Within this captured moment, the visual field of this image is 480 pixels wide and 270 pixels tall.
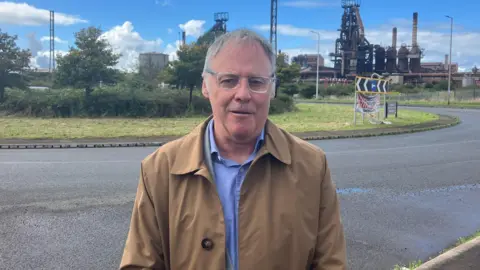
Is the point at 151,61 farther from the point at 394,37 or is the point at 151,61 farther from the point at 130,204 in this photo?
the point at 394,37

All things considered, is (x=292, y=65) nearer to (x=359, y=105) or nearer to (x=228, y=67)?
(x=359, y=105)

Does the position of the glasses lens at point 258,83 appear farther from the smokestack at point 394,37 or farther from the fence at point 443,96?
the smokestack at point 394,37

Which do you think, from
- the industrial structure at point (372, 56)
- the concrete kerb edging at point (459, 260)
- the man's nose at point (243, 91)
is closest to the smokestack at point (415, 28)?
the industrial structure at point (372, 56)

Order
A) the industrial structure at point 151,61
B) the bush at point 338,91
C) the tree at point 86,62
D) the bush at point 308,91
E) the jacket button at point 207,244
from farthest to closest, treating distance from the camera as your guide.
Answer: the bush at point 338,91, the bush at point 308,91, the industrial structure at point 151,61, the tree at point 86,62, the jacket button at point 207,244

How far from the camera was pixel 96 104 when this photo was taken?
2809 centimetres

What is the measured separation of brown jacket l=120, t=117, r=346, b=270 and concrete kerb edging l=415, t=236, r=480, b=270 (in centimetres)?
242

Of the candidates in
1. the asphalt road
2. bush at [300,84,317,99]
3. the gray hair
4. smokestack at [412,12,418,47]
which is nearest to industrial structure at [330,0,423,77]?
smokestack at [412,12,418,47]

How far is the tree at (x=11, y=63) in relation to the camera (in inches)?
1167

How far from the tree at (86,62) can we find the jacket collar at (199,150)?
1066 inches

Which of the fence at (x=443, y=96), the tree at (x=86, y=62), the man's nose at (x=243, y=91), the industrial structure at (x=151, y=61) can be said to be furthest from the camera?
the fence at (x=443, y=96)

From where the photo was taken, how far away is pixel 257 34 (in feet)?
6.69

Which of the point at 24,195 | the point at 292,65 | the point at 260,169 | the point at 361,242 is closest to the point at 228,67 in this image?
the point at 260,169

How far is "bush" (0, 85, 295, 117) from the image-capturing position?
27.7 metres

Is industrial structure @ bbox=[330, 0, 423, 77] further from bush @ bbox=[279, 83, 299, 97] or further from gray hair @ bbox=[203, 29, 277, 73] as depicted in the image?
gray hair @ bbox=[203, 29, 277, 73]
